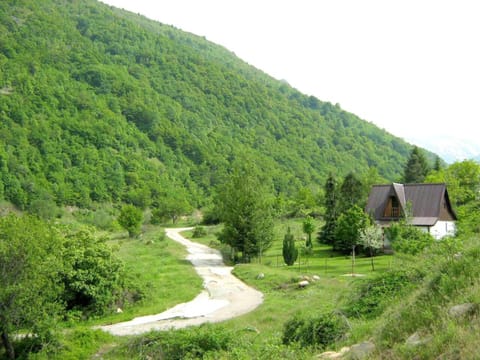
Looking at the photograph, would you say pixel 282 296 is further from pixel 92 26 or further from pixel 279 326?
pixel 92 26

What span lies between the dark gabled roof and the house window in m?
0.27

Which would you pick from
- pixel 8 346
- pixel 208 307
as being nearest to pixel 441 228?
pixel 208 307

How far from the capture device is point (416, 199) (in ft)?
133

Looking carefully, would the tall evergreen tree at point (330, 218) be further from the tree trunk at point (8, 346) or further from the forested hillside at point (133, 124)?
the forested hillside at point (133, 124)

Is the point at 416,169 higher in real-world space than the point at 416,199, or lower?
higher

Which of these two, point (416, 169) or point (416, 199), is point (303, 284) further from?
point (416, 169)

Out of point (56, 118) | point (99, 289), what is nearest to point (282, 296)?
point (99, 289)

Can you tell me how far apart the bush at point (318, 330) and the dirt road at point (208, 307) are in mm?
5981

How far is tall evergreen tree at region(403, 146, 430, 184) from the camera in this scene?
246ft

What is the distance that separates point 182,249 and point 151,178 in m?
75.6

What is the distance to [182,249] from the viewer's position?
4544cm

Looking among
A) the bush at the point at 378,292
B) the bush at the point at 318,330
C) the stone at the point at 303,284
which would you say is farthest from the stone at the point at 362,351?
the stone at the point at 303,284

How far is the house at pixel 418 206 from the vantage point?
3878cm

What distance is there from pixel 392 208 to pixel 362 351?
34624mm
